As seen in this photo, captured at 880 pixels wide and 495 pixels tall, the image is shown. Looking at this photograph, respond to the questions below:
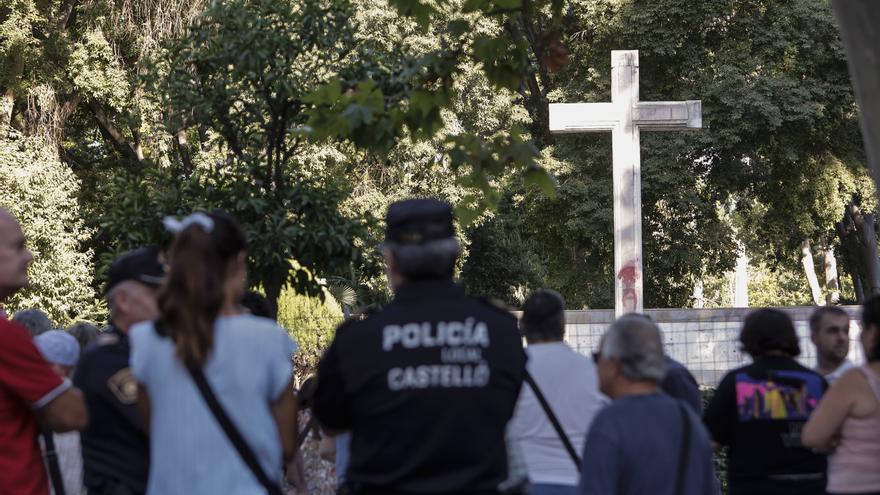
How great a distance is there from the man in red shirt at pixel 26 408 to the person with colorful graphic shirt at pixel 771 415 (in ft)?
8.77

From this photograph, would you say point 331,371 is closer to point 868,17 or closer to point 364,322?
point 364,322

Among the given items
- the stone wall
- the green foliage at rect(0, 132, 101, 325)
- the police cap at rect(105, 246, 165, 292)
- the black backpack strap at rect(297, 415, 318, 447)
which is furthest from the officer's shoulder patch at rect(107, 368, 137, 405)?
the green foliage at rect(0, 132, 101, 325)

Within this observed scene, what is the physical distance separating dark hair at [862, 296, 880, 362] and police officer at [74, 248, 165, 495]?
2.59m

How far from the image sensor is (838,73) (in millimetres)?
29234

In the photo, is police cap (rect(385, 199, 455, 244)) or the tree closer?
police cap (rect(385, 199, 455, 244))

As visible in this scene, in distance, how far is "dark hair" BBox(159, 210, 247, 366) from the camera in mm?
3467

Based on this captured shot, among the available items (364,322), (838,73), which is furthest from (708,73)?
(364,322)

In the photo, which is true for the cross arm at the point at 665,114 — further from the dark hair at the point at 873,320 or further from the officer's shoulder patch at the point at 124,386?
the officer's shoulder patch at the point at 124,386

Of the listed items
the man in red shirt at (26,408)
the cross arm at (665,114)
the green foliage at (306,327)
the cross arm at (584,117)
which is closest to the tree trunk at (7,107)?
the green foliage at (306,327)

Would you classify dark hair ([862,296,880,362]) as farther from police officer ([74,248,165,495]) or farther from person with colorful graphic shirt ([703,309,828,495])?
police officer ([74,248,165,495])

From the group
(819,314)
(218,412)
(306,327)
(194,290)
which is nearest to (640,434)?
(218,412)

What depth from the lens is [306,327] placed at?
84.4 feet

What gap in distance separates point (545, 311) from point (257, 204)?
5663 mm

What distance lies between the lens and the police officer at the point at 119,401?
406 cm
